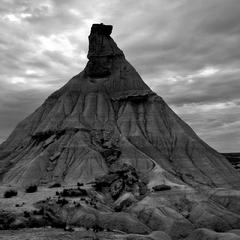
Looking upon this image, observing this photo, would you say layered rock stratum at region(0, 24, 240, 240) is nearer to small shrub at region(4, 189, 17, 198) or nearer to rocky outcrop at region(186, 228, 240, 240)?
rocky outcrop at region(186, 228, 240, 240)

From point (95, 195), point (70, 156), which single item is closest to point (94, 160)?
point (70, 156)

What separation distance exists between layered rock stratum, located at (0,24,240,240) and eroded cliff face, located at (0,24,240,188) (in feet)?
0.67

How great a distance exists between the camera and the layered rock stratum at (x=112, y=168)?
51594mm

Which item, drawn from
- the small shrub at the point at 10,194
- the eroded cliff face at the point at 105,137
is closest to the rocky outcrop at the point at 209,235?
the eroded cliff face at the point at 105,137

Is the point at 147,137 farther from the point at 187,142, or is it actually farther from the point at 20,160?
the point at 20,160

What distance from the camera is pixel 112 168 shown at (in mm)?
78688

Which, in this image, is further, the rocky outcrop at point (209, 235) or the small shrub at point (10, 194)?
the small shrub at point (10, 194)

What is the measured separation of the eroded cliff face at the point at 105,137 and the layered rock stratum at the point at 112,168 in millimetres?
203

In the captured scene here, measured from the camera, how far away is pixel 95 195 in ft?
206

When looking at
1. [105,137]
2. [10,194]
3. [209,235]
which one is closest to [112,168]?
[105,137]

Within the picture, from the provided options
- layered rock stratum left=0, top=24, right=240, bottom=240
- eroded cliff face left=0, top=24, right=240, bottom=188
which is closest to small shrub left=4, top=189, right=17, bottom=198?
layered rock stratum left=0, top=24, right=240, bottom=240

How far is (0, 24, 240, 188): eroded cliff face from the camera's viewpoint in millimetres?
79812

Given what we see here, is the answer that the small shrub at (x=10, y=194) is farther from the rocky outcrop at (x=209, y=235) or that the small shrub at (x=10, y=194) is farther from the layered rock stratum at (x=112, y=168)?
the rocky outcrop at (x=209, y=235)

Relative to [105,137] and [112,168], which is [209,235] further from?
[105,137]
